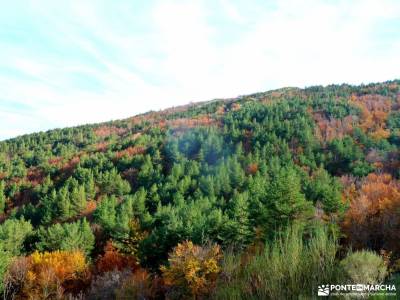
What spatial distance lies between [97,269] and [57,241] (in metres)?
9.16

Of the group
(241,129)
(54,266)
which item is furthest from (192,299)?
(241,129)

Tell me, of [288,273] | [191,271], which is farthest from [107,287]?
[288,273]

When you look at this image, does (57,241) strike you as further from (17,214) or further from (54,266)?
(17,214)

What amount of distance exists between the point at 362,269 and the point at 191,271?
31.6 metres

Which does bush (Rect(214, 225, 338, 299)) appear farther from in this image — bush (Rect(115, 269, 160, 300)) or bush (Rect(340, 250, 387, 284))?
bush (Rect(115, 269, 160, 300))

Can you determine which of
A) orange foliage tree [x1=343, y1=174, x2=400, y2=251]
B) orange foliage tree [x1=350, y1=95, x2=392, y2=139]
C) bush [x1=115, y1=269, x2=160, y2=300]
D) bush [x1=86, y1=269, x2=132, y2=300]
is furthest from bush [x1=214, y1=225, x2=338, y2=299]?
orange foliage tree [x1=350, y1=95, x2=392, y2=139]

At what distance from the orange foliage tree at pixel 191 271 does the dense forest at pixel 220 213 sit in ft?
0.53

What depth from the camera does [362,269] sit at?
702cm

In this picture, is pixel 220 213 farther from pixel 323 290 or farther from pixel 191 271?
pixel 323 290

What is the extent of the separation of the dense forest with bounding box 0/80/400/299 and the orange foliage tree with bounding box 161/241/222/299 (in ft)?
0.53

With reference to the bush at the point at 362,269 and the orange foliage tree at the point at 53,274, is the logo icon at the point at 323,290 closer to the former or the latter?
the bush at the point at 362,269

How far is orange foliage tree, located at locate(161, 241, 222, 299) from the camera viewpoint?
35.4 m

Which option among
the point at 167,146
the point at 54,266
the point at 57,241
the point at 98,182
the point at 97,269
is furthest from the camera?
the point at 167,146

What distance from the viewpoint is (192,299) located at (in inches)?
1326
